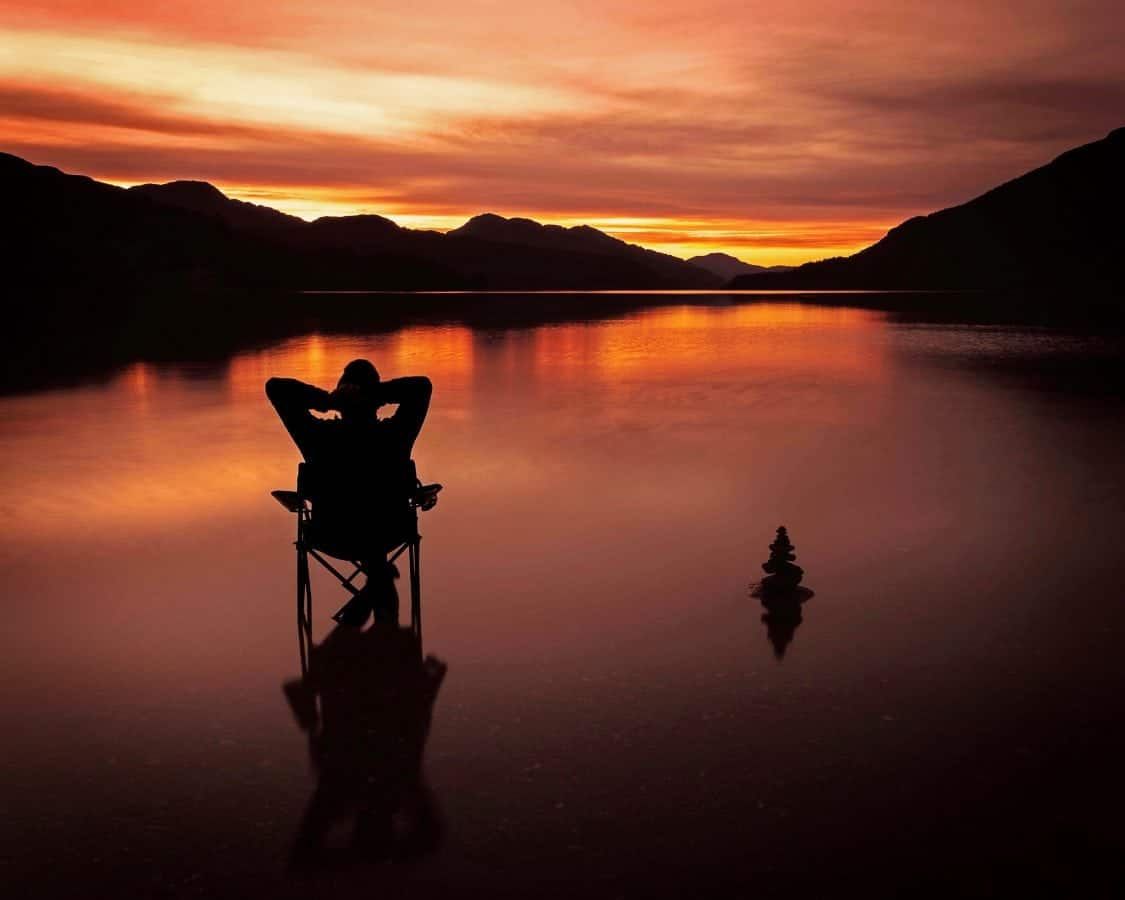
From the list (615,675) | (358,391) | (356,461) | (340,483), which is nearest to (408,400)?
(358,391)

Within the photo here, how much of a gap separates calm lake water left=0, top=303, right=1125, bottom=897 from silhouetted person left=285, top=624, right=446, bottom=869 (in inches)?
3.0

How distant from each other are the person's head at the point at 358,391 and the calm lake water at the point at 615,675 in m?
1.74

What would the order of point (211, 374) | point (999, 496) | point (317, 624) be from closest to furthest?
point (317, 624) < point (999, 496) < point (211, 374)

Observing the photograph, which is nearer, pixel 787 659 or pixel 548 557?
pixel 787 659

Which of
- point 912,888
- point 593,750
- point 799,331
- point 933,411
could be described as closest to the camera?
point 912,888

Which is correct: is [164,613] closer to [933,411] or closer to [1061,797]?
[1061,797]

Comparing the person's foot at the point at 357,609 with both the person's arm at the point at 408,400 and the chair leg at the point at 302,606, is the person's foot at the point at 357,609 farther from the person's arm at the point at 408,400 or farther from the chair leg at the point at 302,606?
the person's arm at the point at 408,400

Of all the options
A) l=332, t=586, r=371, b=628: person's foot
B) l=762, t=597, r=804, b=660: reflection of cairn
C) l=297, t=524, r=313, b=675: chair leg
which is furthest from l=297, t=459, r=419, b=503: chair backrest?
l=762, t=597, r=804, b=660: reflection of cairn

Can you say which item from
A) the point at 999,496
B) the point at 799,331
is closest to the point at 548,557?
the point at 999,496

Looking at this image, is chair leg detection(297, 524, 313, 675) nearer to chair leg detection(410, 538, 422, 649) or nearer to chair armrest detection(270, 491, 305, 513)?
chair armrest detection(270, 491, 305, 513)

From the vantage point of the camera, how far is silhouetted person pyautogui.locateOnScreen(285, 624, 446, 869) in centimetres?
452

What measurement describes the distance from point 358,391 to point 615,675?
2.61m

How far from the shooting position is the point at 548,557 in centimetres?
905

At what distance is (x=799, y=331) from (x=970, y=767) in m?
48.5
